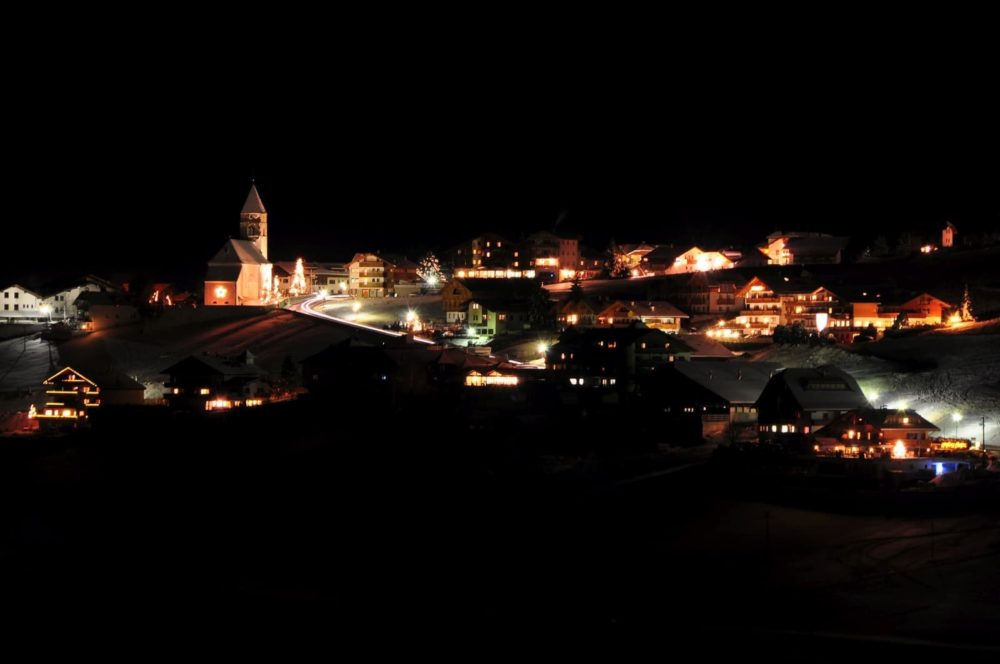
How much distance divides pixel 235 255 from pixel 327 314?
7331 millimetres

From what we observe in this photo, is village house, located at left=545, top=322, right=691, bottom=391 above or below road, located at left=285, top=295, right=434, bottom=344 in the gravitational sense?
below

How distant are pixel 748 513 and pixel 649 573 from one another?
14.8 ft

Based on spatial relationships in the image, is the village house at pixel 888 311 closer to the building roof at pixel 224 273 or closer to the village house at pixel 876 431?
the village house at pixel 876 431

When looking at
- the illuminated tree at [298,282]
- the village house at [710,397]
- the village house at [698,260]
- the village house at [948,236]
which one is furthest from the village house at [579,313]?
the village house at [948,236]

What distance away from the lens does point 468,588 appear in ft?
80.5

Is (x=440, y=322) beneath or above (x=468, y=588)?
above

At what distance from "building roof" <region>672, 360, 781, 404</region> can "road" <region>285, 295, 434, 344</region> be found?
47.3 feet

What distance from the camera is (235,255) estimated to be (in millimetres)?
63250

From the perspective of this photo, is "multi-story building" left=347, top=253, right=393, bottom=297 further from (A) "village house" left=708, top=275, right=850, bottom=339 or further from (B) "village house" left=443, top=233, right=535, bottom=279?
(A) "village house" left=708, top=275, right=850, bottom=339

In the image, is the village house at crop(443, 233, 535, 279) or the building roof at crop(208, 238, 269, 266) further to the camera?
the village house at crop(443, 233, 535, 279)

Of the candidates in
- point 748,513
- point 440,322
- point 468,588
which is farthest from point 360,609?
point 440,322

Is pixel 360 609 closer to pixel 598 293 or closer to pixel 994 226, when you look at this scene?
pixel 598 293

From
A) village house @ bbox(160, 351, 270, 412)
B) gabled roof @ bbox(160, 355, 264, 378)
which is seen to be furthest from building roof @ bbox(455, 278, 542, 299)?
village house @ bbox(160, 351, 270, 412)

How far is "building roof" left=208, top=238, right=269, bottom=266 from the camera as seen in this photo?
207ft
